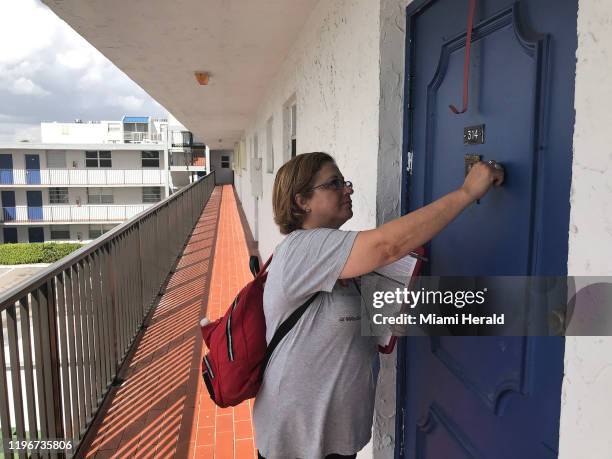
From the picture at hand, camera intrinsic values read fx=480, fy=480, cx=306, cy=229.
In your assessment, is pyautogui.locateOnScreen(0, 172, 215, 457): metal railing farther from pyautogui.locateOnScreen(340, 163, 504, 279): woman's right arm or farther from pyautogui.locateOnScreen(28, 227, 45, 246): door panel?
pyautogui.locateOnScreen(28, 227, 45, 246): door panel

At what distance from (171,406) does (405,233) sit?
2.72 metres

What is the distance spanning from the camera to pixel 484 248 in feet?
5.14

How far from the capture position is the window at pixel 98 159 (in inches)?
1439

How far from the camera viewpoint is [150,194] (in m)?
38.8

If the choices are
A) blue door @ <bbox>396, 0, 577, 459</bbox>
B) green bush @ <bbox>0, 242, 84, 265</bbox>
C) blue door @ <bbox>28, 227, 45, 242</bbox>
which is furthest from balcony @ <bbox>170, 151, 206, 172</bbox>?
blue door @ <bbox>396, 0, 577, 459</bbox>

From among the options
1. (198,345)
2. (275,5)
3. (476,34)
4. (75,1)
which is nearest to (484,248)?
(476,34)

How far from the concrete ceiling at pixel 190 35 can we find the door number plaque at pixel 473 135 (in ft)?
7.18

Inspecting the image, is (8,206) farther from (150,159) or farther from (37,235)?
(150,159)

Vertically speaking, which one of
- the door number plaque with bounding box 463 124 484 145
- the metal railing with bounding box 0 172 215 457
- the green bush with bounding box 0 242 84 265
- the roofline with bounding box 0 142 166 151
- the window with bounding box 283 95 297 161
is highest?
the roofline with bounding box 0 142 166 151

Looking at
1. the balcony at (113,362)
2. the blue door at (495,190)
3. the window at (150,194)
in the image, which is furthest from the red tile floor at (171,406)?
the window at (150,194)

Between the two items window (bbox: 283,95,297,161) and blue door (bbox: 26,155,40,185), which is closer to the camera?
window (bbox: 283,95,297,161)

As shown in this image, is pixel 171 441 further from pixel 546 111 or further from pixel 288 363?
pixel 546 111

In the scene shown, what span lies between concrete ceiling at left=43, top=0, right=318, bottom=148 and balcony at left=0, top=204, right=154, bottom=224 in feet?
106

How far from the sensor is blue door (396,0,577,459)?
1241 millimetres
